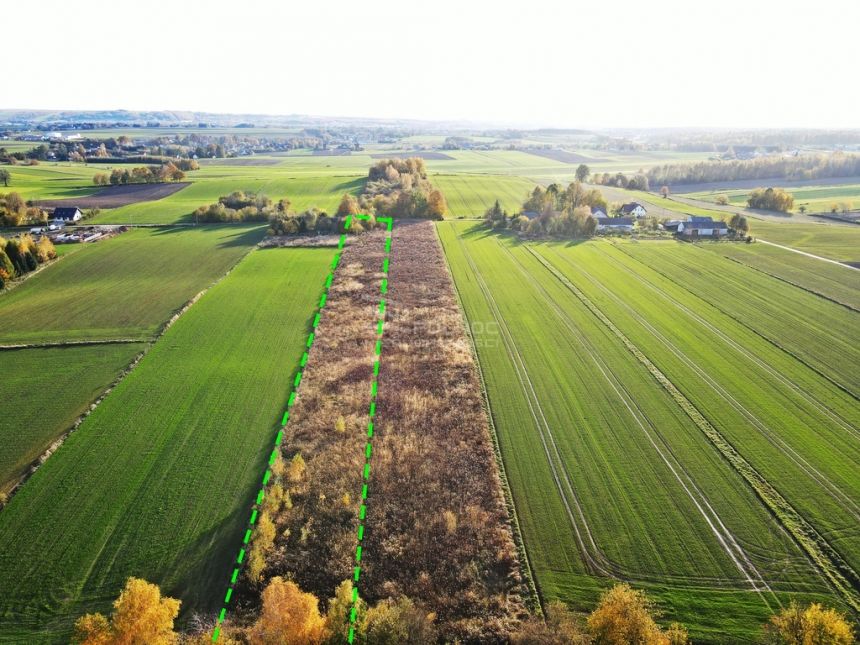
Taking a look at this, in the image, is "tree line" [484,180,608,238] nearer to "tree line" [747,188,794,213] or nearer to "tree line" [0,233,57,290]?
"tree line" [747,188,794,213]

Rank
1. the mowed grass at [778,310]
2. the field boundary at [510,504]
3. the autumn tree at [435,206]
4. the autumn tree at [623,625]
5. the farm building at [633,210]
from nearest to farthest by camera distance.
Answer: the autumn tree at [623,625] → the field boundary at [510,504] → the mowed grass at [778,310] → the farm building at [633,210] → the autumn tree at [435,206]

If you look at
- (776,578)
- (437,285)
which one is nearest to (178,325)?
(437,285)

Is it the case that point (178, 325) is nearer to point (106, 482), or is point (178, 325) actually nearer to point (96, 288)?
point (96, 288)

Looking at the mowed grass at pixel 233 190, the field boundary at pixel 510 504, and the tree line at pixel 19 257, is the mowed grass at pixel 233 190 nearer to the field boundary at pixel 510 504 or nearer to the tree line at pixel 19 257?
the tree line at pixel 19 257

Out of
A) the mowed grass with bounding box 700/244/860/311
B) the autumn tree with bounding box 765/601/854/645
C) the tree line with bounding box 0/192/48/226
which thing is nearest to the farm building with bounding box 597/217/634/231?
the mowed grass with bounding box 700/244/860/311

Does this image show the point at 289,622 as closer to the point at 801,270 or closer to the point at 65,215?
the point at 801,270

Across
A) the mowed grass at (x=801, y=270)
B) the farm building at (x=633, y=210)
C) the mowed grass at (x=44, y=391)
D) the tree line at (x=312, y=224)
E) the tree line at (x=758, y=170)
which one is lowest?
the mowed grass at (x=44, y=391)

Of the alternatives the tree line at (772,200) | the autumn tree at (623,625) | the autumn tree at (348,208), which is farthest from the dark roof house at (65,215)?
the tree line at (772,200)
